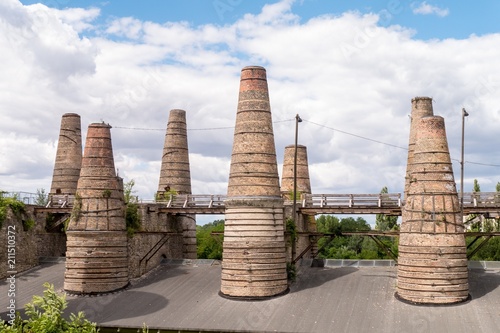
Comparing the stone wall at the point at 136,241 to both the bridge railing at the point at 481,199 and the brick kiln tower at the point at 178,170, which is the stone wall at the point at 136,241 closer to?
the brick kiln tower at the point at 178,170

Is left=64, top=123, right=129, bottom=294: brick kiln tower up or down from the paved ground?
up

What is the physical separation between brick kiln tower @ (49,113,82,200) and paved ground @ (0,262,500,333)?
26.5 ft

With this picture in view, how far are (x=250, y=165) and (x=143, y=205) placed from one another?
8328 mm

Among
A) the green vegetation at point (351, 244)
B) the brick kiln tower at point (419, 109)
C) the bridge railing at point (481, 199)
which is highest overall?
the brick kiln tower at point (419, 109)

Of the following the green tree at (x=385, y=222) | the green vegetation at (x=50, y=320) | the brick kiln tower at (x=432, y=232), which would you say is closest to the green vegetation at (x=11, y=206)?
the green vegetation at (x=50, y=320)

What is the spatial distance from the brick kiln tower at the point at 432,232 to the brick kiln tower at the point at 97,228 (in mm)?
13557

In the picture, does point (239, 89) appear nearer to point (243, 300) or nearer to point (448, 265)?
point (243, 300)

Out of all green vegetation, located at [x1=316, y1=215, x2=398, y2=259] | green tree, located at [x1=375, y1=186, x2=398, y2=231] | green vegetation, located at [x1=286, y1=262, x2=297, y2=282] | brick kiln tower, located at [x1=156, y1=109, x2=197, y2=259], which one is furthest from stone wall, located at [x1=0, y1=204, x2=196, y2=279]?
green tree, located at [x1=375, y1=186, x2=398, y2=231]

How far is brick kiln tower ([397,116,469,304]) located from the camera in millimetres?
24156

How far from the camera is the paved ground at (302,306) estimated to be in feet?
75.4

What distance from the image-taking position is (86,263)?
28344 millimetres

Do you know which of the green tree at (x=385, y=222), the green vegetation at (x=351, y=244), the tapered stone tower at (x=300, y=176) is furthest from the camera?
the green tree at (x=385, y=222)

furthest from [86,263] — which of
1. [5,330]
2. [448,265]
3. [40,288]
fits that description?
[448,265]

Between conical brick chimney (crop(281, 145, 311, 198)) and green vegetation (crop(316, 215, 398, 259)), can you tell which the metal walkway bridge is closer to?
conical brick chimney (crop(281, 145, 311, 198))
